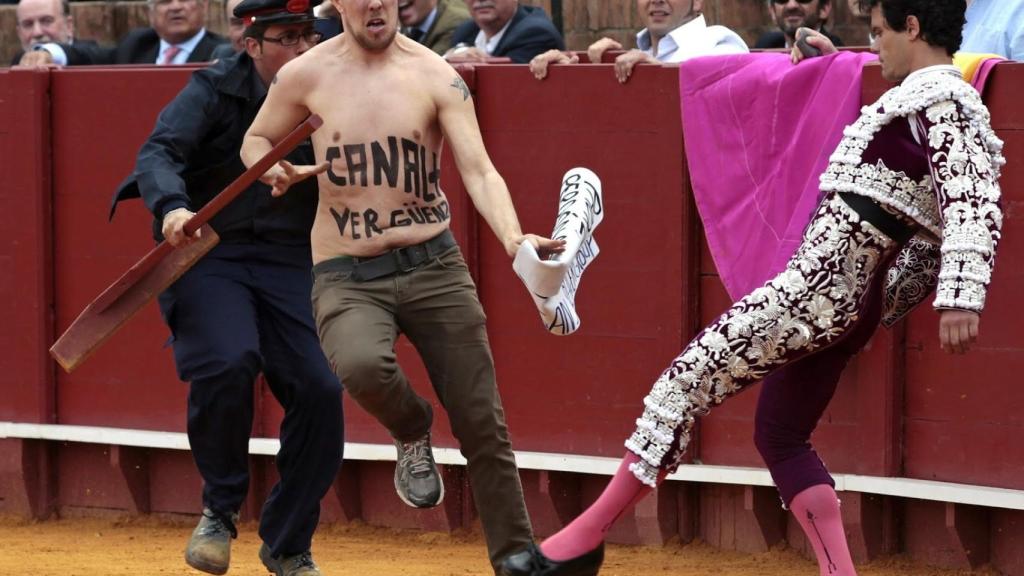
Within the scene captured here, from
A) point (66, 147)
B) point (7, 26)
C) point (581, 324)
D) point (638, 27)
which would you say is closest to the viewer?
point (581, 324)

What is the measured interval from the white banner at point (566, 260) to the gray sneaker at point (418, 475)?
614 millimetres

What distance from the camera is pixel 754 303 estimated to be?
5.89 m

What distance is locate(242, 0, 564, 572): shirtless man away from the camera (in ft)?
A: 20.3

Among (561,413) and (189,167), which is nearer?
(189,167)

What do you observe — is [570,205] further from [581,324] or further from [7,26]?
[7,26]

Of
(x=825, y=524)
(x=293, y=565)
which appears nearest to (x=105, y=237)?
(x=293, y=565)

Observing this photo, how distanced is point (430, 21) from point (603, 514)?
3.95 meters

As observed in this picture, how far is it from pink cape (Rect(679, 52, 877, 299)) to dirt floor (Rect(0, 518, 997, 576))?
0.99 meters

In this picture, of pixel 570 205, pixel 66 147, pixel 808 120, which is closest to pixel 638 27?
pixel 66 147

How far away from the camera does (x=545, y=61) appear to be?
7.84 m

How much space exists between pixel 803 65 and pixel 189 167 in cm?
206

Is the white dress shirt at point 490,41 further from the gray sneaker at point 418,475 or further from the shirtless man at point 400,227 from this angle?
the gray sneaker at point 418,475

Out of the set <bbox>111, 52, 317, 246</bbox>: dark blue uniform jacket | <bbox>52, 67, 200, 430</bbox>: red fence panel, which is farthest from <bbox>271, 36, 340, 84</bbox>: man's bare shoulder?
<bbox>52, 67, 200, 430</bbox>: red fence panel

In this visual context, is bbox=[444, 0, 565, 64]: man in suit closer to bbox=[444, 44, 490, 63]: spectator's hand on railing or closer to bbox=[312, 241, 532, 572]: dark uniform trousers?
bbox=[444, 44, 490, 63]: spectator's hand on railing
